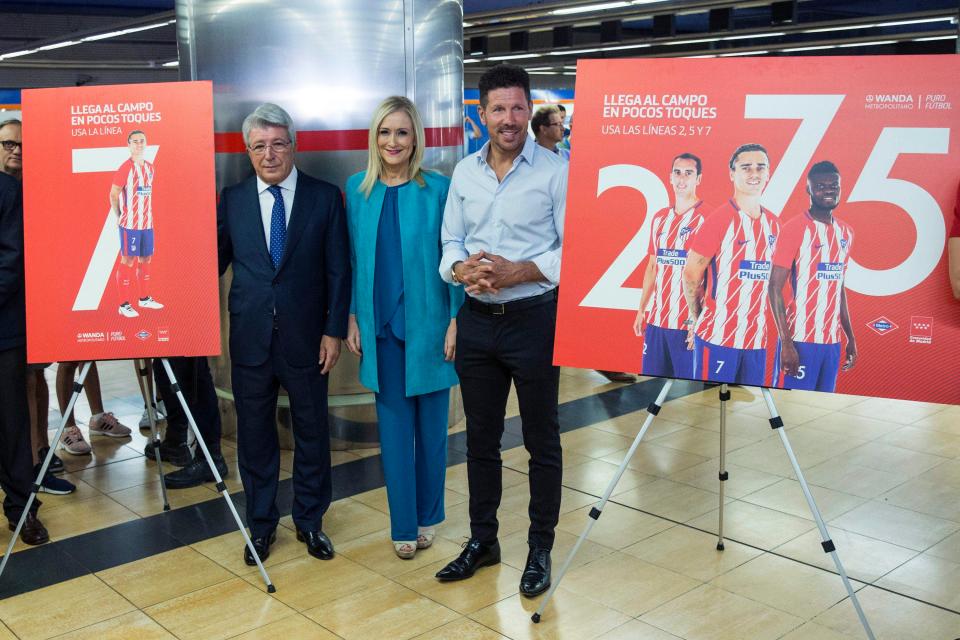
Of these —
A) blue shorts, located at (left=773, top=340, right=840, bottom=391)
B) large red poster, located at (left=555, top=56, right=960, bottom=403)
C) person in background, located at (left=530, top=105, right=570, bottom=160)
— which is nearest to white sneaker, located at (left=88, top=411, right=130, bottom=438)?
person in background, located at (left=530, top=105, right=570, bottom=160)

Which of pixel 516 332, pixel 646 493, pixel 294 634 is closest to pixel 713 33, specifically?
pixel 646 493

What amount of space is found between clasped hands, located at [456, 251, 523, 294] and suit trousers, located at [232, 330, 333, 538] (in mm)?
787

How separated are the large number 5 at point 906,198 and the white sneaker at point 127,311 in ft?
7.62

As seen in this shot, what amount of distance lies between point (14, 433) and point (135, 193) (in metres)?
1.15

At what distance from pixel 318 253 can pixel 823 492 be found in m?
2.42

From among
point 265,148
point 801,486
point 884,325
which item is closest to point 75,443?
point 265,148

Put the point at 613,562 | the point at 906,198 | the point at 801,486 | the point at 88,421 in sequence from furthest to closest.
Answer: the point at 88,421, the point at 613,562, the point at 801,486, the point at 906,198

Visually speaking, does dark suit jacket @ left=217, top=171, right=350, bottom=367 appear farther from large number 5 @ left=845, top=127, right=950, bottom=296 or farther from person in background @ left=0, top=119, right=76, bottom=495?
large number 5 @ left=845, top=127, right=950, bottom=296

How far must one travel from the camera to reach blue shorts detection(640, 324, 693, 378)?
272 centimetres

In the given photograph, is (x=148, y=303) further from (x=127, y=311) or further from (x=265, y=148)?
(x=265, y=148)

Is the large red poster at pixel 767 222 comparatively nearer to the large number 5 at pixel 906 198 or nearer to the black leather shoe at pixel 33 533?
the large number 5 at pixel 906 198

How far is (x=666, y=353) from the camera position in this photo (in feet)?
8.98

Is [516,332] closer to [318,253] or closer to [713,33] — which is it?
[318,253]

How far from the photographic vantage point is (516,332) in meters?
3.03
